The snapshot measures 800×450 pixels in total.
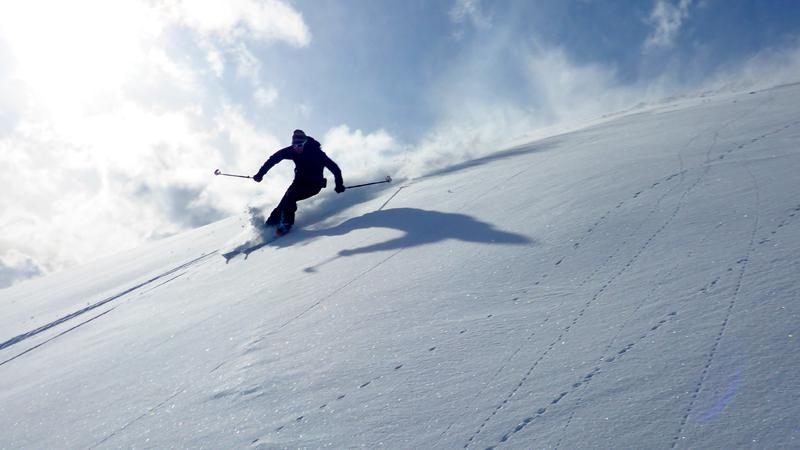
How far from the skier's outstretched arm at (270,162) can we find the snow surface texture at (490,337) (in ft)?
12.9

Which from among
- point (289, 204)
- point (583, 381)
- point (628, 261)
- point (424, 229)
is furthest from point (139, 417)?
point (289, 204)

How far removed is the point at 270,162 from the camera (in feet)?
36.1

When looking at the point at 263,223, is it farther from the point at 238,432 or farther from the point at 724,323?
the point at 724,323

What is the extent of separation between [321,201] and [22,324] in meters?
5.99

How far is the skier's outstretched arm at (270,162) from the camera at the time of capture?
1090 centimetres

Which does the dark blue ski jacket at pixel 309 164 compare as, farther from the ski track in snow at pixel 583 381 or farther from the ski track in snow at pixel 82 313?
the ski track in snow at pixel 583 381

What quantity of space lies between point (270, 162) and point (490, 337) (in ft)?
28.6

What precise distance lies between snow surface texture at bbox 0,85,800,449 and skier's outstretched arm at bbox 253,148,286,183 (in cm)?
393

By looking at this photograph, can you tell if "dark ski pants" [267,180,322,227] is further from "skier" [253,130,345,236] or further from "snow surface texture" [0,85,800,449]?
"snow surface texture" [0,85,800,449]

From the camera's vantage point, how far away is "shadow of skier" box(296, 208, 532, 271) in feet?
18.5

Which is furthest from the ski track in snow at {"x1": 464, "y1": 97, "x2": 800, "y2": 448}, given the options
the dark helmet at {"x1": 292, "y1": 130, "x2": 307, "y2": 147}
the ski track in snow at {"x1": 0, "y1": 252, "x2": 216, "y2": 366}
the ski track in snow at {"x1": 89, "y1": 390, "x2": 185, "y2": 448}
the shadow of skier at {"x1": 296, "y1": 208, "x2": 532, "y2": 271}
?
the dark helmet at {"x1": 292, "y1": 130, "x2": 307, "y2": 147}

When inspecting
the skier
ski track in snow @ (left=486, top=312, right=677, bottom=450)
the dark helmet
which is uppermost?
the dark helmet

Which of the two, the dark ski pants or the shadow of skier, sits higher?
the dark ski pants

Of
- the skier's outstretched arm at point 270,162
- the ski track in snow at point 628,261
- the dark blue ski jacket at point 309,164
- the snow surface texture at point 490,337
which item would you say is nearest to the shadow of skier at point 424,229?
the snow surface texture at point 490,337
